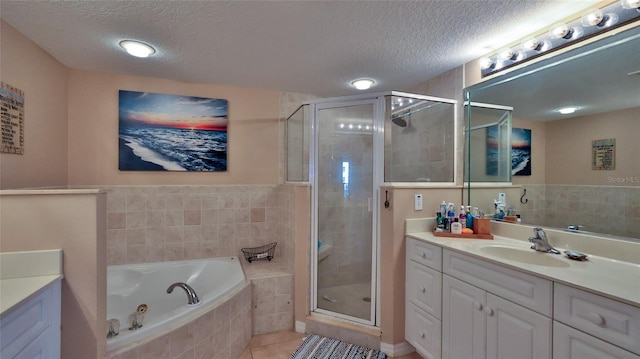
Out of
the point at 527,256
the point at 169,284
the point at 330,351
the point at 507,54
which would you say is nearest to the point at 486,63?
the point at 507,54

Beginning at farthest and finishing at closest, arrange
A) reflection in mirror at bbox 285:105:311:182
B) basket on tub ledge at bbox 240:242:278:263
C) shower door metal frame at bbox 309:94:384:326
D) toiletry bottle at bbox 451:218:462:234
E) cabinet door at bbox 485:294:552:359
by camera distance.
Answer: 1. basket on tub ledge at bbox 240:242:278:263
2. reflection in mirror at bbox 285:105:311:182
3. shower door metal frame at bbox 309:94:384:326
4. toiletry bottle at bbox 451:218:462:234
5. cabinet door at bbox 485:294:552:359

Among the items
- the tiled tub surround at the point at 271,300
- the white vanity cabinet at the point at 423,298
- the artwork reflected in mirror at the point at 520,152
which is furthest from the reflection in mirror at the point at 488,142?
the tiled tub surround at the point at 271,300

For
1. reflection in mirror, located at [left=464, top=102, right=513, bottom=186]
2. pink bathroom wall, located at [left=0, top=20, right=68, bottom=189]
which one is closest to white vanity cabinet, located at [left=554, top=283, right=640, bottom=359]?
reflection in mirror, located at [left=464, top=102, right=513, bottom=186]

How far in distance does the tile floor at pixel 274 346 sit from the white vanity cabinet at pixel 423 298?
10.3 inches

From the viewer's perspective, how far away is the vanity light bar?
129 cm

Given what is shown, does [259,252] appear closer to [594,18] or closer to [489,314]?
[489,314]

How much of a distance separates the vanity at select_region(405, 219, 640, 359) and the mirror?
166 mm

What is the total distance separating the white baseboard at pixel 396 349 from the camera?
1964 mm

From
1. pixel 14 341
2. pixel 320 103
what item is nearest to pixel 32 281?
pixel 14 341

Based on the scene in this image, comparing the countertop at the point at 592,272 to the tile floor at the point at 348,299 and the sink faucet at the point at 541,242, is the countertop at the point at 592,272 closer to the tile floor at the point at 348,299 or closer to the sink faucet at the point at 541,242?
the sink faucet at the point at 541,242

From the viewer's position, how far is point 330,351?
2014 mm

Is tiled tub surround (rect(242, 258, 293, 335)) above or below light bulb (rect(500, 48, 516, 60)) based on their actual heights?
below

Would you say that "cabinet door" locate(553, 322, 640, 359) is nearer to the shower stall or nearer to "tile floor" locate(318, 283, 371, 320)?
the shower stall

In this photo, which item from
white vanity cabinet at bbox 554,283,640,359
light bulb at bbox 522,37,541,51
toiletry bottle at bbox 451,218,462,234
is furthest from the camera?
toiletry bottle at bbox 451,218,462,234
